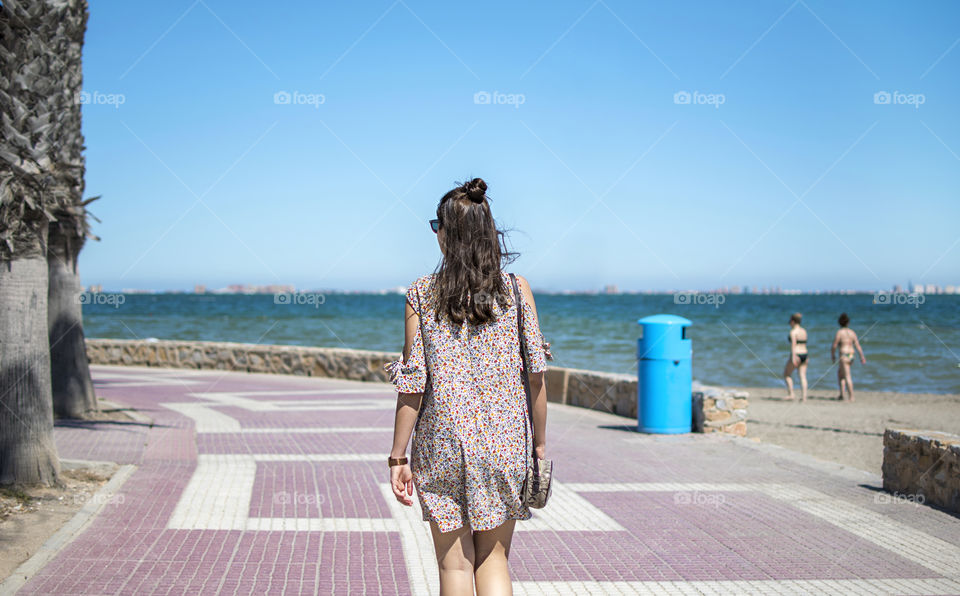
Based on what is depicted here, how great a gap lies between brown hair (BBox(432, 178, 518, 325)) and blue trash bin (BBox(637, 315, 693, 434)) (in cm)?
687

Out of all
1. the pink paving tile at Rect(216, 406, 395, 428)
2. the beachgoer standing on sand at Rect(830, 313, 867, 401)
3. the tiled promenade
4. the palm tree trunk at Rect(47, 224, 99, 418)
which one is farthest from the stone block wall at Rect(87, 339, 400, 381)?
the beachgoer standing on sand at Rect(830, 313, 867, 401)

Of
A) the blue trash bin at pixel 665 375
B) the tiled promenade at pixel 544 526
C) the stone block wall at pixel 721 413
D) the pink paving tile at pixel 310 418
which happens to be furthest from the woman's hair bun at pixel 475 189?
the pink paving tile at pixel 310 418

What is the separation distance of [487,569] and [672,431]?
7219 millimetres

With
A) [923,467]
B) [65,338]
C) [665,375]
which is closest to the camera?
[923,467]

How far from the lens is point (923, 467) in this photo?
20.8 ft

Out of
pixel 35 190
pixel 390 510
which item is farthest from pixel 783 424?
pixel 35 190

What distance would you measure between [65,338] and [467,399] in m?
9.33

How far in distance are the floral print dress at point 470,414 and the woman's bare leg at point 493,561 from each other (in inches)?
2.7

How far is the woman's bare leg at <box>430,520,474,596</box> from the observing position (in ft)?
9.71

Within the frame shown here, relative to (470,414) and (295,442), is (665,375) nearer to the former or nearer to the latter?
(295,442)

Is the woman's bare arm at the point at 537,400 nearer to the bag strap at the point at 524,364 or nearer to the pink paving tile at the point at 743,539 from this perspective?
the bag strap at the point at 524,364

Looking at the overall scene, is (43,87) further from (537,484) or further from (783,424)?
(783,424)

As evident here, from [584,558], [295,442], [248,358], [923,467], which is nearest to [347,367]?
[248,358]

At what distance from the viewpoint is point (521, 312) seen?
3.02m
